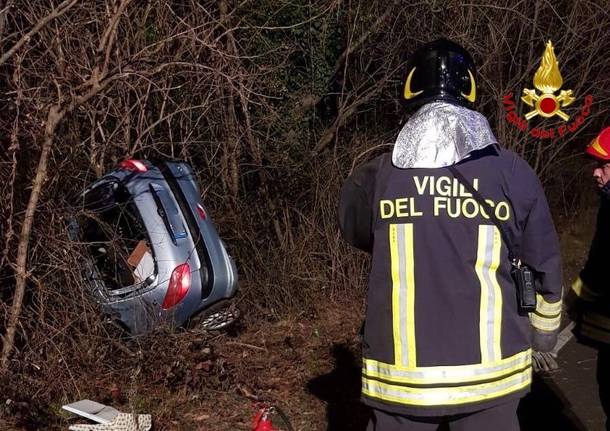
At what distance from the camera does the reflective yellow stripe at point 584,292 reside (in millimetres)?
4496

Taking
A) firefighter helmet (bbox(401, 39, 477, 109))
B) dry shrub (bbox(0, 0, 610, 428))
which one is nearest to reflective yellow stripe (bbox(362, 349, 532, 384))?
firefighter helmet (bbox(401, 39, 477, 109))

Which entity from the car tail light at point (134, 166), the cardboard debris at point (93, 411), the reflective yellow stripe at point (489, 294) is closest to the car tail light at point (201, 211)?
the car tail light at point (134, 166)

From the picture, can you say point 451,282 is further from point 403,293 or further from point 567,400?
point 567,400

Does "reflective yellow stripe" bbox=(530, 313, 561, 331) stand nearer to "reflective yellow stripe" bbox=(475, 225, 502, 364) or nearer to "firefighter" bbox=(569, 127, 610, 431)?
"reflective yellow stripe" bbox=(475, 225, 502, 364)

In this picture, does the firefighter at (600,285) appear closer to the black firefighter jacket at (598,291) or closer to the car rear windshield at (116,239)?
the black firefighter jacket at (598,291)

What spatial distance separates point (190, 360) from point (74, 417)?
105 centimetres

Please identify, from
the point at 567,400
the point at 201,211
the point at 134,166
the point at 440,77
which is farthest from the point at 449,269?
the point at 134,166

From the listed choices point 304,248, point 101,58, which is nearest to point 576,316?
point 101,58

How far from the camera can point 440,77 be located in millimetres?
3334

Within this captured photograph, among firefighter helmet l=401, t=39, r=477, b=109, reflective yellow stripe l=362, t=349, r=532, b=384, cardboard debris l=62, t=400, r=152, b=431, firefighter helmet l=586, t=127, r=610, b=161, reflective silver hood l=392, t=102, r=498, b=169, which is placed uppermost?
firefighter helmet l=401, t=39, r=477, b=109

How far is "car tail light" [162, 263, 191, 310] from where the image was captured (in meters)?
6.19

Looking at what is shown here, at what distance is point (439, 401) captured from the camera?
3.16 metres

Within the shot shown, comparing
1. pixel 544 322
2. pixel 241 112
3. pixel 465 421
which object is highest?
pixel 241 112

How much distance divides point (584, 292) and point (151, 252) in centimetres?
307
